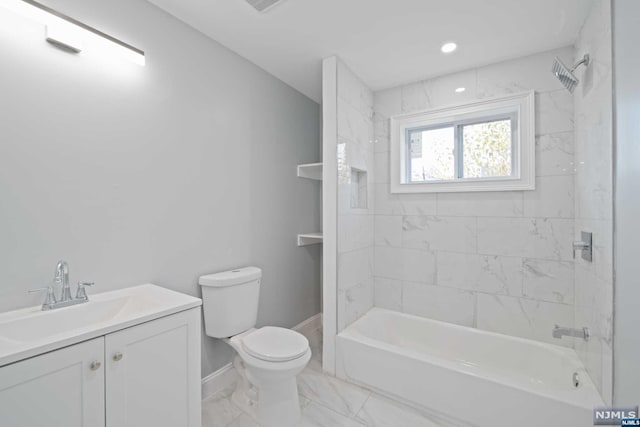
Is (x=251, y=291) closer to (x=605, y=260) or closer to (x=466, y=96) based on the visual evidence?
(x=605, y=260)

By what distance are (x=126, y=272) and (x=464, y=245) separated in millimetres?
2391

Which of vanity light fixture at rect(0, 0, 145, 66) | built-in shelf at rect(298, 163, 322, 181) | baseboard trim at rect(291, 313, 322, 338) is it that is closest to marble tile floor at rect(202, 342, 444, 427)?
baseboard trim at rect(291, 313, 322, 338)

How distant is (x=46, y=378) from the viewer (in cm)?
92

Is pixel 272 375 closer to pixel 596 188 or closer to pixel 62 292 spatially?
pixel 62 292

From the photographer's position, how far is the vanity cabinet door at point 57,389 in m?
0.86

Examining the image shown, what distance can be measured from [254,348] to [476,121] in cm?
243

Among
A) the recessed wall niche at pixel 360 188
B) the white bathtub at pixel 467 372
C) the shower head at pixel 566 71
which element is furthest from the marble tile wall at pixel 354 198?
the shower head at pixel 566 71

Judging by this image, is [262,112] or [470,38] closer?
[470,38]

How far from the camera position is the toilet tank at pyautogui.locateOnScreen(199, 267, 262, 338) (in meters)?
1.82

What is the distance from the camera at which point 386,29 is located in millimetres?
1818

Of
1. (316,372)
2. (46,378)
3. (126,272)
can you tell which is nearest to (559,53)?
(316,372)

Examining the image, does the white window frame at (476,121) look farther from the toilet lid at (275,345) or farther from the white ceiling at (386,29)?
the toilet lid at (275,345)
